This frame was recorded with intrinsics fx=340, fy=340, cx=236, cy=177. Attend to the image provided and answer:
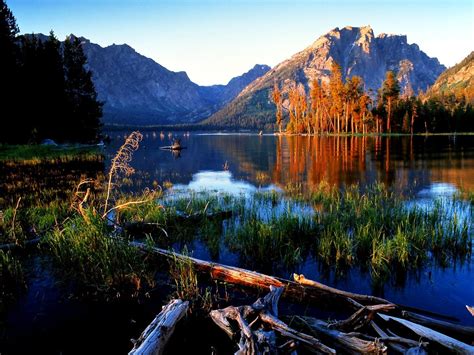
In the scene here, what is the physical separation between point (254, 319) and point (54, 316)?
5.09 m

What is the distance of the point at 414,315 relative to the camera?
6613 millimetres

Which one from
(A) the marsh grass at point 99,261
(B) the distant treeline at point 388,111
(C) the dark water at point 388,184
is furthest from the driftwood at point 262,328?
(B) the distant treeline at point 388,111

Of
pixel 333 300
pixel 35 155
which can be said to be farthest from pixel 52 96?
pixel 333 300

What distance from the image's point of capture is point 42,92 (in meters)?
56.8

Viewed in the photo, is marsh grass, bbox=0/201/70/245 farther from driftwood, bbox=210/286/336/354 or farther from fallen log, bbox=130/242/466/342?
driftwood, bbox=210/286/336/354

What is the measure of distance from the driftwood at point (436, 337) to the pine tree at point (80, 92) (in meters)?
70.0

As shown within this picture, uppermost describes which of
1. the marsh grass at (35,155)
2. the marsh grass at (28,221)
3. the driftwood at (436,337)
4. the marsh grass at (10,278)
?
the marsh grass at (35,155)

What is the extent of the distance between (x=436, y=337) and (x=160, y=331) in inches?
190

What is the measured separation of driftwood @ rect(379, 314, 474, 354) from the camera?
5.47 m

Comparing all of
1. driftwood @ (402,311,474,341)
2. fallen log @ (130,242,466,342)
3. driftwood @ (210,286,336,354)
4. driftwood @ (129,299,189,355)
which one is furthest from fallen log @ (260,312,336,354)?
driftwood @ (402,311,474,341)

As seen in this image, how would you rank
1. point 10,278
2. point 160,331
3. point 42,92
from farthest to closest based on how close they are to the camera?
1. point 42,92
2. point 10,278
3. point 160,331

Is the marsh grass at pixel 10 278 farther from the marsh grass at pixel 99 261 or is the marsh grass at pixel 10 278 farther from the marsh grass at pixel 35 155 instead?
the marsh grass at pixel 35 155

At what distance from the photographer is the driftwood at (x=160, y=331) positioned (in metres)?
5.89

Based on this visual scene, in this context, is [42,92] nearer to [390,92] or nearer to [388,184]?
[388,184]
